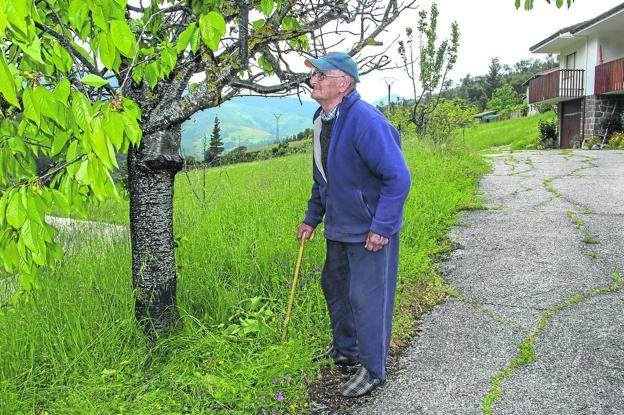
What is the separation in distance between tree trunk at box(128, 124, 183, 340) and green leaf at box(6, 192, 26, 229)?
139 centimetres

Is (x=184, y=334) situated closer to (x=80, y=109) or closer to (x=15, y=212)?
(x=15, y=212)

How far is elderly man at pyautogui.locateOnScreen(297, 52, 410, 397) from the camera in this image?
2.67m

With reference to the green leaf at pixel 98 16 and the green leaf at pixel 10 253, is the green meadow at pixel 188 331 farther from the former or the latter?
the green leaf at pixel 98 16

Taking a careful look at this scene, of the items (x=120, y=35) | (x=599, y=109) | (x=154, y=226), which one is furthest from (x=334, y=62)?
(x=599, y=109)

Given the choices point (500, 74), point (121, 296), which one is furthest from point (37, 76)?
point (500, 74)

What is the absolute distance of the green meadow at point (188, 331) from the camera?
2619 mm

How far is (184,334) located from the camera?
10.3 feet

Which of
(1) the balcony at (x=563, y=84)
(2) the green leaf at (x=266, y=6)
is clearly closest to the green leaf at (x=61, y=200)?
(2) the green leaf at (x=266, y=6)

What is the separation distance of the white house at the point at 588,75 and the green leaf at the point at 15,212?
2122cm

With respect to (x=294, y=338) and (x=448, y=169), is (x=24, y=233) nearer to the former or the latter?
(x=294, y=338)

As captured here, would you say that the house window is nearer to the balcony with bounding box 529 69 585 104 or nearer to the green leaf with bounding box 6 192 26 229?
the balcony with bounding box 529 69 585 104

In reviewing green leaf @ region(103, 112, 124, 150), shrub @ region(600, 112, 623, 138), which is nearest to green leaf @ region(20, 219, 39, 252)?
green leaf @ region(103, 112, 124, 150)

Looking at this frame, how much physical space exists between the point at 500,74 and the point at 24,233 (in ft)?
244

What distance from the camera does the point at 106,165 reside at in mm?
1275
